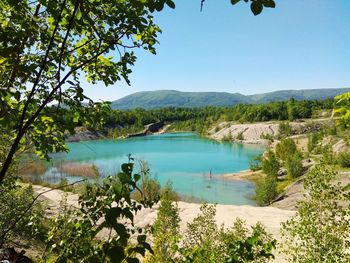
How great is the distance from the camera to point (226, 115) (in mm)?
123500

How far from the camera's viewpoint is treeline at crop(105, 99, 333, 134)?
4225 inches

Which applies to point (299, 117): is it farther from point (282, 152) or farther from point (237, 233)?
point (237, 233)

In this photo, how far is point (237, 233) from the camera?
31.0 feet

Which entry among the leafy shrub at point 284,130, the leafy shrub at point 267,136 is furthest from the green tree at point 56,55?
the leafy shrub at point 284,130

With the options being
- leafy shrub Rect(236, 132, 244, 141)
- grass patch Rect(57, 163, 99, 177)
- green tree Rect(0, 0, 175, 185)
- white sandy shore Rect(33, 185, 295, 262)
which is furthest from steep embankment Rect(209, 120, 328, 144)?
green tree Rect(0, 0, 175, 185)

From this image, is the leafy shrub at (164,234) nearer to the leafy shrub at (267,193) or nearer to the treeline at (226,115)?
the leafy shrub at (267,193)

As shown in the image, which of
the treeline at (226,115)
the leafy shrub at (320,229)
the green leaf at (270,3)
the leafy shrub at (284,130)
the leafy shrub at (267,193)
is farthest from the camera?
the treeline at (226,115)

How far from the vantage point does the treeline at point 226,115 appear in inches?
4225

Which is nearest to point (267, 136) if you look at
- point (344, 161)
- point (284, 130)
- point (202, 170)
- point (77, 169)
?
point (284, 130)

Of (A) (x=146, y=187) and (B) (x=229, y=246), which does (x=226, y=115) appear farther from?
(B) (x=229, y=246)

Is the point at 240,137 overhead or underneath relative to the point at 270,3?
underneath

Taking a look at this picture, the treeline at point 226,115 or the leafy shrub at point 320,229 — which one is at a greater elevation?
the treeline at point 226,115

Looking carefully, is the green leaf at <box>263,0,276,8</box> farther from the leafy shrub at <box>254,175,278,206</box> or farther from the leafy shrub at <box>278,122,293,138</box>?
the leafy shrub at <box>278,122,293,138</box>

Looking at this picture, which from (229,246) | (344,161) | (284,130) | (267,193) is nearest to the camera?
(229,246)
